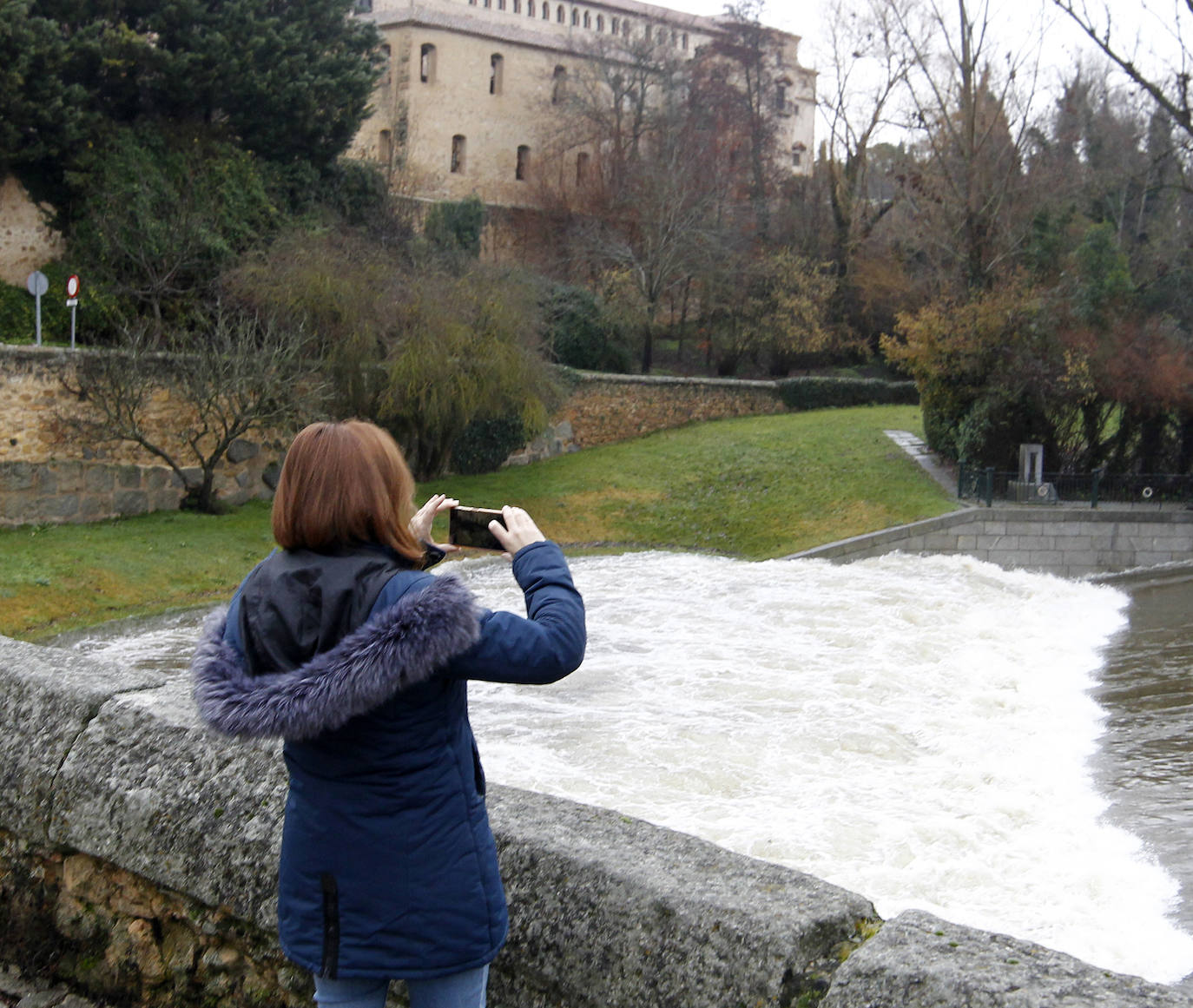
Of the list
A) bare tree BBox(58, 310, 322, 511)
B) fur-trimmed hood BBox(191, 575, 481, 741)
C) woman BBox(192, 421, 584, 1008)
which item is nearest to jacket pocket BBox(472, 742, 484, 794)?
woman BBox(192, 421, 584, 1008)

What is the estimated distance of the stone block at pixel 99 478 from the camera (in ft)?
64.2

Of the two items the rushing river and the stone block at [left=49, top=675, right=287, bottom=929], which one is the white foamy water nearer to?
the rushing river

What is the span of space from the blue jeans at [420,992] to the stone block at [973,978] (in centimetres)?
64

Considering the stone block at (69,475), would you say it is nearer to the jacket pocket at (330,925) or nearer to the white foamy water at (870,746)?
the white foamy water at (870,746)

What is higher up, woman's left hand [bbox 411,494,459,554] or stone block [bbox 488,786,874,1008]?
woman's left hand [bbox 411,494,459,554]

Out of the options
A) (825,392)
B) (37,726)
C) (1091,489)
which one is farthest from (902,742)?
(825,392)

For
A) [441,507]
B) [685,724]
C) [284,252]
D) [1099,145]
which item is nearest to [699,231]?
[1099,145]

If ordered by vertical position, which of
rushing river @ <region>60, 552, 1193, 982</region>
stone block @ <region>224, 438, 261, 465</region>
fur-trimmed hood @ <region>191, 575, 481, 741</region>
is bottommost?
rushing river @ <region>60, 552, 1193, 982</region>

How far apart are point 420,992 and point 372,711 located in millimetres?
540

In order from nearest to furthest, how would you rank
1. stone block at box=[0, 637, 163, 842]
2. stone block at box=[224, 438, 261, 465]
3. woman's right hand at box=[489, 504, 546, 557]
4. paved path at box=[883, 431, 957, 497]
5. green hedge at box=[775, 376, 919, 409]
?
woman's right hand at box=[489, 504, 546, 557]
stone block at box=[0, 637, 163, 842]
stone block at box=[224, 438, 261, 465]
paved path at box=[883, 431, 957, 497]
green hedge at box=[775, 376, 919, 409]

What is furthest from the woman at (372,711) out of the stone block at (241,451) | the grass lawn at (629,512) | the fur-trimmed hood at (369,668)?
the stone block at (241,451)

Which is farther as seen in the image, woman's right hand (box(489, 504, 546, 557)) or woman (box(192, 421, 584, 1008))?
woman's right hand (box(489, 504, 546, 557))

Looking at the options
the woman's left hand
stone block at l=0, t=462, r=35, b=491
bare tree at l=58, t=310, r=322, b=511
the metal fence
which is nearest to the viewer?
the woman's left hand

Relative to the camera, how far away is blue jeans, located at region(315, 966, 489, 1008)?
6.97 ft
